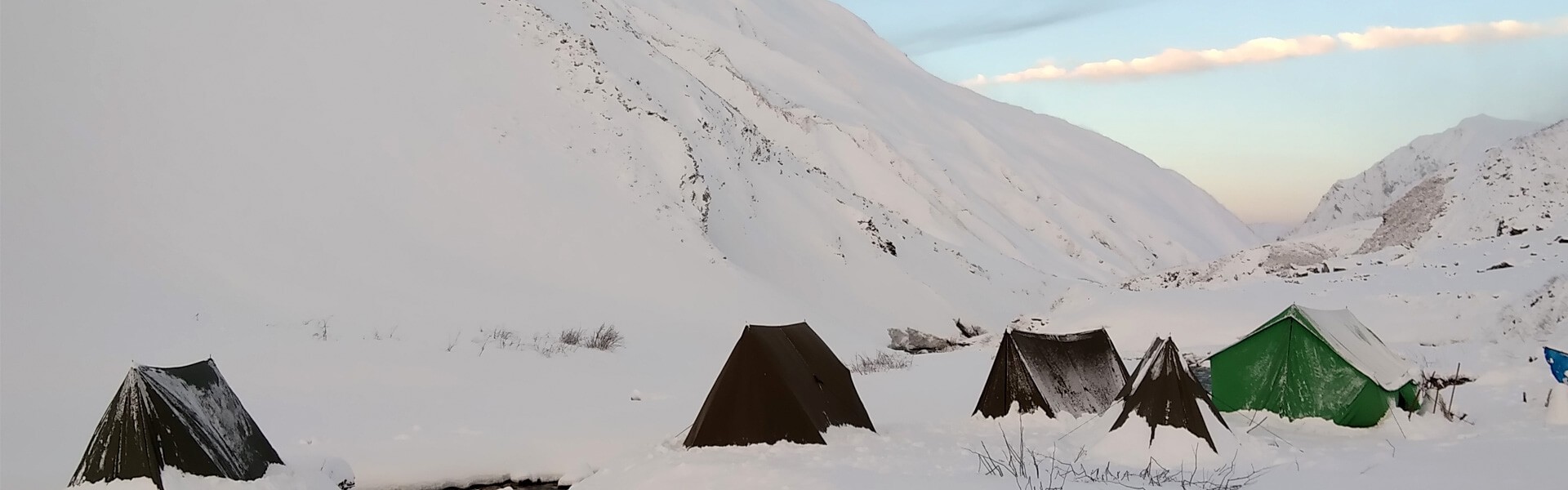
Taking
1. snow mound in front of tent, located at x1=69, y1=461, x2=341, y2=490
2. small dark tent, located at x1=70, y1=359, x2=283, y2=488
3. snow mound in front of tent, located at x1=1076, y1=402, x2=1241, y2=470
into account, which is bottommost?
snow mound in front of tent, located at x1=1076, y1=402, x2=1241, y2=470

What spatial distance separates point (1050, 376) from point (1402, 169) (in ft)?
287

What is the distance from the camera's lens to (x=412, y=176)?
25.4 meters

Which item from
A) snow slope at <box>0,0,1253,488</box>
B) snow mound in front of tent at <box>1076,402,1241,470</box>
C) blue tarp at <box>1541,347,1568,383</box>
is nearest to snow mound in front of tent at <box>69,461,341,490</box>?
snow slope at <box>0,0,1253,488</box>

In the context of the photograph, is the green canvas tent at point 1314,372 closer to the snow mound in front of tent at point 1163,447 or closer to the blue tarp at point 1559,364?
the blue tarp at point 1559,364

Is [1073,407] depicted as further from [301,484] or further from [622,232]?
[622,232]

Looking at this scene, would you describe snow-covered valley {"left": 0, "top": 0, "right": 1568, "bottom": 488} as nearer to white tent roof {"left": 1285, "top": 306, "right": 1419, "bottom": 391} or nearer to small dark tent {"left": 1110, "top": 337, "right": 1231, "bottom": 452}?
small dark tent {"left": 1110, "top": 337, "right": 1231, "bottom": 452}

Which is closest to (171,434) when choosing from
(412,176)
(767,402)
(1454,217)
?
(767,402)

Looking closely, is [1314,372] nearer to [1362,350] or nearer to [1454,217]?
[1362,350]

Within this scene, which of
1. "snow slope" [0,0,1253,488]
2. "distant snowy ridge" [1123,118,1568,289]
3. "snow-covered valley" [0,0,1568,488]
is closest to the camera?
"snow-covered valley" [0,0,1568,488]

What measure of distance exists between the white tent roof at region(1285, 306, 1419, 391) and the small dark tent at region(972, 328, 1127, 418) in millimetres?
2372

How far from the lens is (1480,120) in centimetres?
9606

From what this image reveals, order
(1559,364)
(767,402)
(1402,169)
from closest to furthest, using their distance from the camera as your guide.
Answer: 1. (767,402)
2. (1559,364)
3. (1402,169)

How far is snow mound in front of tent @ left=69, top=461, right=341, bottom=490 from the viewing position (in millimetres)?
7523

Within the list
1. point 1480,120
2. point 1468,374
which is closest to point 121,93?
point 1468,374
